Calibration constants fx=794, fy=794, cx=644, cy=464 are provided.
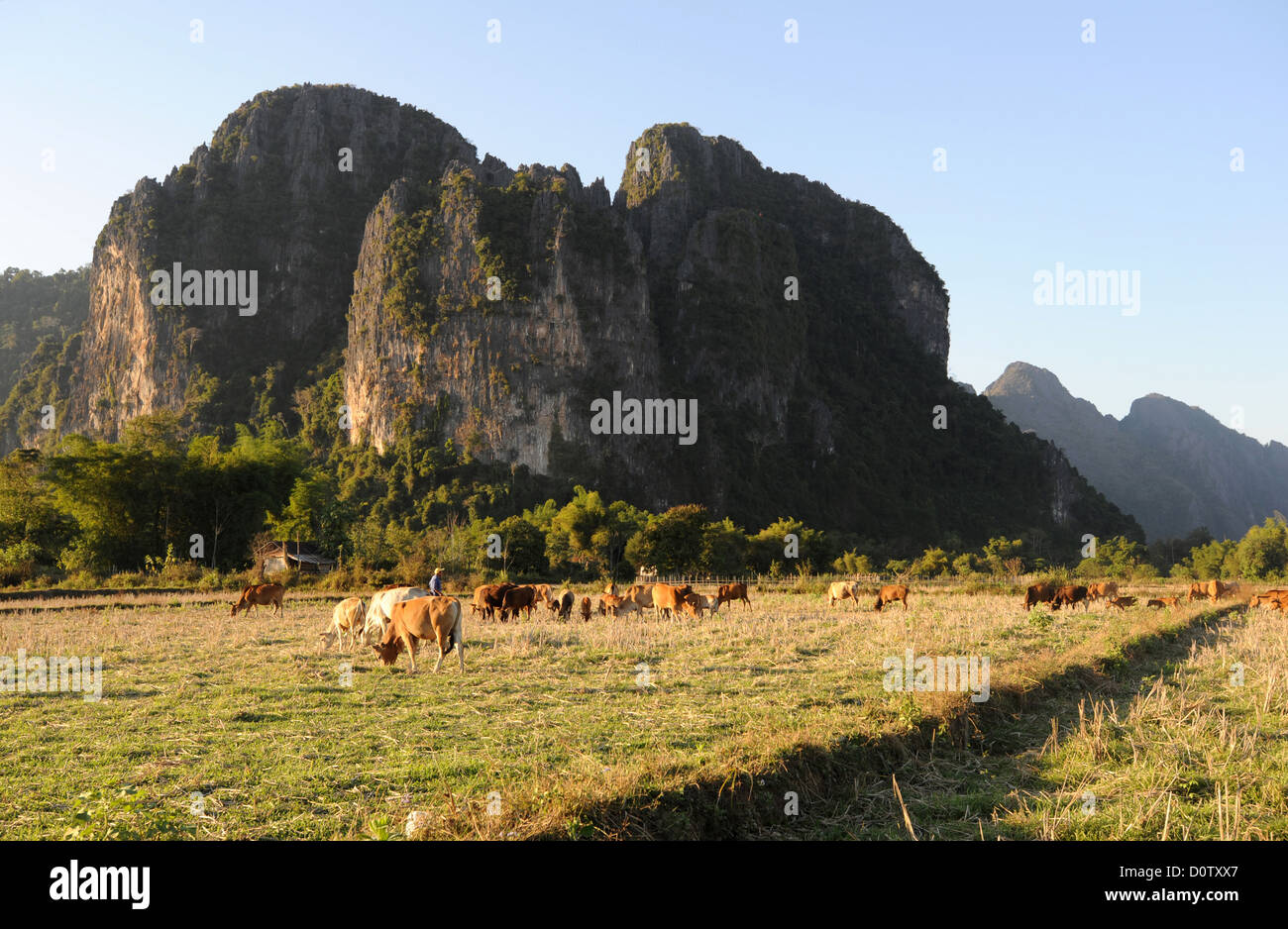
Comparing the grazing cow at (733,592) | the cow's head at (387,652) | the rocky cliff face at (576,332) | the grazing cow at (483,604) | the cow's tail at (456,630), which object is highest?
the rocky cliff face at (576,332)

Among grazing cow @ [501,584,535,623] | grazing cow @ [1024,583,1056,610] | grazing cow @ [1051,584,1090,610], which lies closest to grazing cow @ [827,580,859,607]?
grazing cow @ [1024,583,1056,610]

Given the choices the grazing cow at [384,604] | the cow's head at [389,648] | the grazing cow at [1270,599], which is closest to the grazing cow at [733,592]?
the grazing cow at [384,604]

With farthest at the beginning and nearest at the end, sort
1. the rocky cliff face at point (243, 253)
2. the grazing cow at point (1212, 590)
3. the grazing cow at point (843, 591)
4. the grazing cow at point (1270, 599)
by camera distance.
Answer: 1. the rocky cliff face at point (243, 253)
2. the grazing cow at point (1212, 590)
3. the grazing cow at point (843, 591)
4. the grazing cow at point (1270, 599)

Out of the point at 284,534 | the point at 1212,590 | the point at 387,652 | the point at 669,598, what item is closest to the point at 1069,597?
the point at 1212,590

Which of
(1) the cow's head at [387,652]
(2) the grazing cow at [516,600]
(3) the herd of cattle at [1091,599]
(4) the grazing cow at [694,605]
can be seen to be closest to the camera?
(1) the cow's head at [387,652]

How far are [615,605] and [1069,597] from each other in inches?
637

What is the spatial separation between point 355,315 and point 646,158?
72.9 metres

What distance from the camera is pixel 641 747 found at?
770cm

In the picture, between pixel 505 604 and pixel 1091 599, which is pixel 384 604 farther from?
pixel 1091 599

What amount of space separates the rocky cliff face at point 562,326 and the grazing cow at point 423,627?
84.8 meters

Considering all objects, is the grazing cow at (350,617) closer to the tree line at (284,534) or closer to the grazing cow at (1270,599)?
the tree line at (284,534)

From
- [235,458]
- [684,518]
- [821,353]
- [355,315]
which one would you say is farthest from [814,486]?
[235,458]

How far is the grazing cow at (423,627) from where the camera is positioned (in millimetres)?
12383
